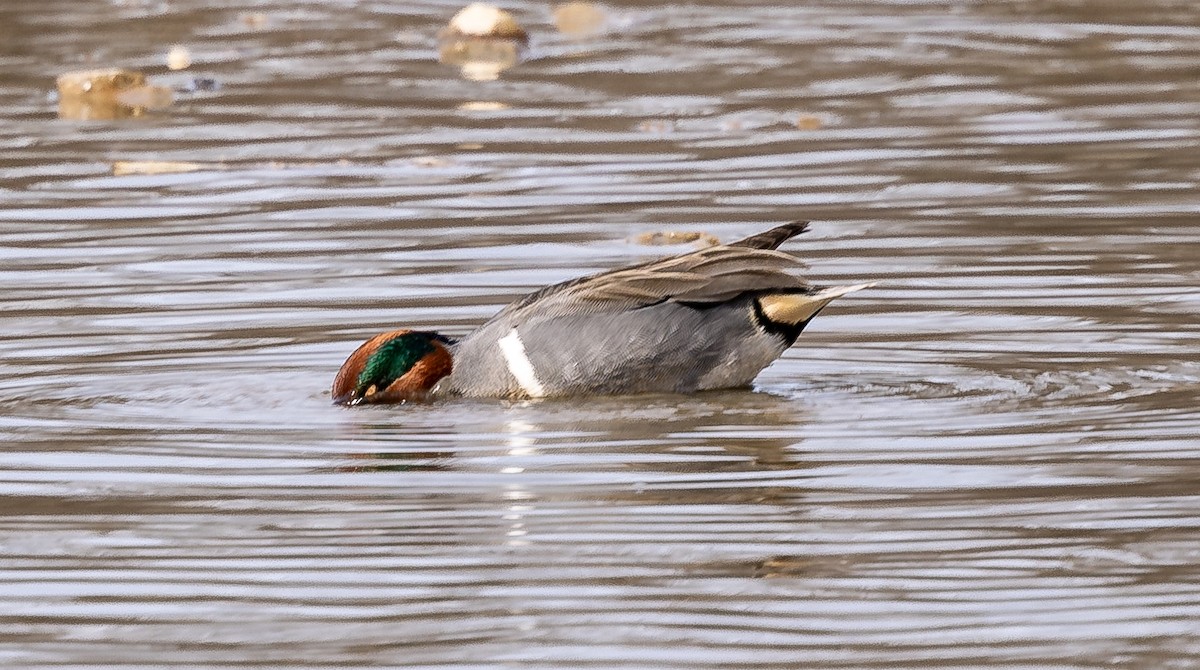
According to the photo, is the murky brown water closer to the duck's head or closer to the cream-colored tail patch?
the duck's head

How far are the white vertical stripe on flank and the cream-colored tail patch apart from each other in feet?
2.49

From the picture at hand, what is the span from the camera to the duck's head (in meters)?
8.32

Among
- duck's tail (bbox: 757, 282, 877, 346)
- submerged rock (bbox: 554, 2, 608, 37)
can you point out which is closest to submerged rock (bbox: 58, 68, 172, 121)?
submerged rock (bbox: 554, 2, 608, 37)

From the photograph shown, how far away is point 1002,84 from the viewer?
48.0 ft

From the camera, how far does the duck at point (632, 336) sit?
8.25 metres

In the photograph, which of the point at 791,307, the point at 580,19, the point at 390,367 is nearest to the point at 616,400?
the point at 791,307

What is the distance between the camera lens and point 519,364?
8281 millimetres

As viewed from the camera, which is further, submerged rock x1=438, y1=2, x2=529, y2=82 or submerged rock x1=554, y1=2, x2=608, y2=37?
submerged rock x1=554, y1=2, x2=608, y2=37

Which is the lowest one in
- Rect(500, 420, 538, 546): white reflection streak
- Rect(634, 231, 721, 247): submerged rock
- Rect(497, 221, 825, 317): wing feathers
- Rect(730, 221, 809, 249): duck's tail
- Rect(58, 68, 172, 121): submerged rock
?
Rect(500, 420, 538, 546): white reflection streak

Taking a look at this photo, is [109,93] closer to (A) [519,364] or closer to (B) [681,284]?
(A) [519,364]

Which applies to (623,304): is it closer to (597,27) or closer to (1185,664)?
(1185,664)

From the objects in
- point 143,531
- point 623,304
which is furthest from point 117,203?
point 143,531

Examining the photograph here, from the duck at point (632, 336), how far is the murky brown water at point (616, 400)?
113mm

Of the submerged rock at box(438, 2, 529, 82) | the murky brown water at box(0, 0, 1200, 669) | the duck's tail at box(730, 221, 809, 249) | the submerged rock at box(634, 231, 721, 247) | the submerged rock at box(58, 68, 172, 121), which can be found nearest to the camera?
the murky brown water at box(0, 0, 1200, 669)
